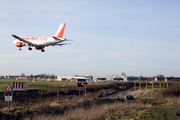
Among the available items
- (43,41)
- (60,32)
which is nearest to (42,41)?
(43,41)

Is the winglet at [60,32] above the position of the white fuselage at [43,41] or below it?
above

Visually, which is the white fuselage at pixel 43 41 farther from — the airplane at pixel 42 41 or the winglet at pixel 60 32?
the winglet at pixel 60 32

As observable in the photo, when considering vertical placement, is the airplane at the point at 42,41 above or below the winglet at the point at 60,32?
below

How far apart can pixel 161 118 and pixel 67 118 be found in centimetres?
736

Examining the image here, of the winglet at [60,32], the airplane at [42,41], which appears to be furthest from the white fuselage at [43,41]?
the winglet at [60,32]

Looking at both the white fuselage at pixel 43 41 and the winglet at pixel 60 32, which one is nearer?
the white fuselage at pixel 43 41

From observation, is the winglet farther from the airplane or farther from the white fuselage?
the white fuselage

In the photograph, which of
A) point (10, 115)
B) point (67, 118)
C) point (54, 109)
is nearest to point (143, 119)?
point (67, 118)

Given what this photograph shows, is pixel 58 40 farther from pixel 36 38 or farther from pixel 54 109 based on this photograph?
pixel 54 109

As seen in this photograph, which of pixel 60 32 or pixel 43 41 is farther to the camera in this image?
pixel 60 32

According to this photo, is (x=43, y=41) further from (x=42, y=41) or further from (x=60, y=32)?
(x=60, y=32)

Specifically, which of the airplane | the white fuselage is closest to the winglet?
the airplane

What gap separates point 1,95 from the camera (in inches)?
1294

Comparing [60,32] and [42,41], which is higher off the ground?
[60,32]
